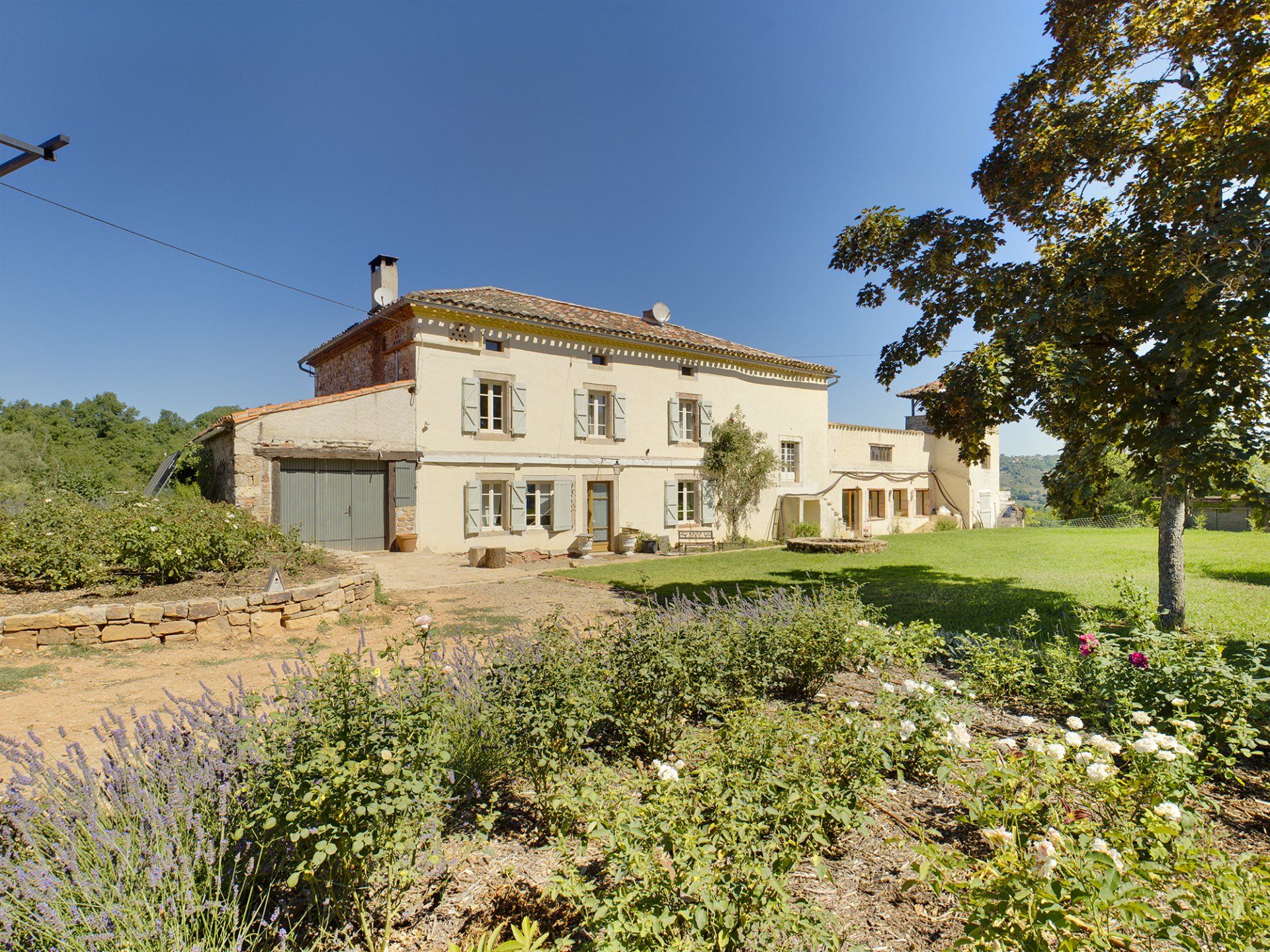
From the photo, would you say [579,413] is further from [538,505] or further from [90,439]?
[90,439]

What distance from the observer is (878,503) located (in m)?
22.3

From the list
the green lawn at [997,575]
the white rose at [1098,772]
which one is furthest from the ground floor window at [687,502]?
the white rose at [1098,772]

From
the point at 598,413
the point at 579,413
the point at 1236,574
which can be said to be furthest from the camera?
the point at 598,413

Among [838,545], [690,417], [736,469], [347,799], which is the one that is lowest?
[838,545]

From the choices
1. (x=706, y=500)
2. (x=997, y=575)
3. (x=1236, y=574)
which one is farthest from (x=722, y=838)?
(x=706, y=500)

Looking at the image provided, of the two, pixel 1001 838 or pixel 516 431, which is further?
pixel 516 431

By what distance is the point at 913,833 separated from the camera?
2.69 m

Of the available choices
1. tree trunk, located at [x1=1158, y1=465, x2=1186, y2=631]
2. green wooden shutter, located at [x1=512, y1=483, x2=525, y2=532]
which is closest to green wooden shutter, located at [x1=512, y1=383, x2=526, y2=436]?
green wooden shutter, located at [x1=512, y1=483, x2=525, y2=532]

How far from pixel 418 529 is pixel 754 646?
36.1ft

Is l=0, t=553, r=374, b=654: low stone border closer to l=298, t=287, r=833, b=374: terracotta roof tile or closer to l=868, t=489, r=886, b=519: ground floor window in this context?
l=298, t=287, r=833, b=374: terracotta roof tile

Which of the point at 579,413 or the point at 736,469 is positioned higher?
the point at 579,413

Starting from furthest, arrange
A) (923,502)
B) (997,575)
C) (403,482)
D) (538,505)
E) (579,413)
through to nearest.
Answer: (923,502)
(579,413)
(538,505)
(403,482)
(997,575)

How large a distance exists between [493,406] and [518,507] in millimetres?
2671

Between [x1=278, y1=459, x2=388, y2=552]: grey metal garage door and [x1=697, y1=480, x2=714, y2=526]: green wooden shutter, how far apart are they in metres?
9.22
